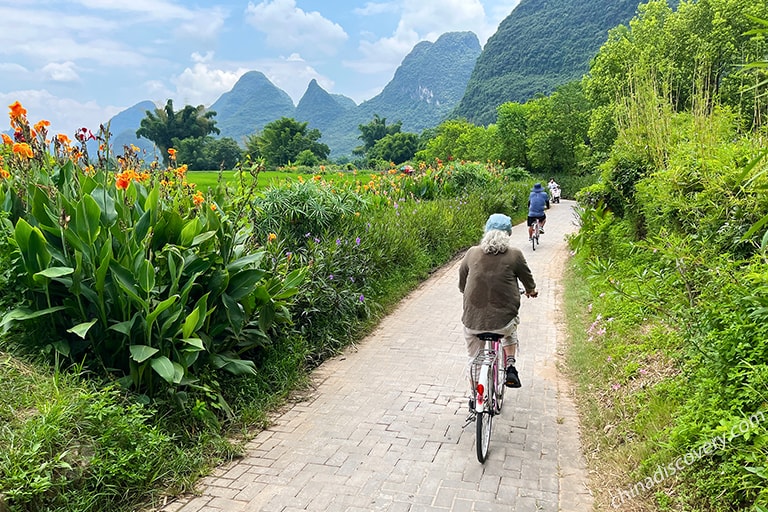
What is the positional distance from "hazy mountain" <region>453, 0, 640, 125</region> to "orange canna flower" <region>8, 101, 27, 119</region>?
8858 centimetres

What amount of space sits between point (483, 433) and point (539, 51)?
106742 millimetres

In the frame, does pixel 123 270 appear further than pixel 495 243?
No

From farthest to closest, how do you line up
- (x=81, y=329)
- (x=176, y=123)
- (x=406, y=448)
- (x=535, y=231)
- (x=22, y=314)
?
(x=176, y=123)
(x=535, y=231)
(x=406, y=448)
(x=22, y=314)
(x=81, y=329)

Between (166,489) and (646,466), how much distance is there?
303 centimetres

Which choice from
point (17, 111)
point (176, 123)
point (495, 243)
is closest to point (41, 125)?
point (17, 111)

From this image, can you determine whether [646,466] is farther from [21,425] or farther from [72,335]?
[72,335]

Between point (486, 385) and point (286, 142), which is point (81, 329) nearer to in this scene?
point (486, 385)

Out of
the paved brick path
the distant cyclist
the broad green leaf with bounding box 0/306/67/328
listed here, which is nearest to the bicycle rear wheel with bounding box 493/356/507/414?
the paved brick path

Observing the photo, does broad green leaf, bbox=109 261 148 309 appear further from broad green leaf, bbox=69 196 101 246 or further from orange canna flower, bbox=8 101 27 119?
orange canna flower, bbox=8 101 27 119

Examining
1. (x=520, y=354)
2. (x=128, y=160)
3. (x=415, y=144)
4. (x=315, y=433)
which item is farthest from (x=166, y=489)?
(x=415, y=144)

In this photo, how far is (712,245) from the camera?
4.47 metres

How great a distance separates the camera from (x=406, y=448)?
4.04 metres

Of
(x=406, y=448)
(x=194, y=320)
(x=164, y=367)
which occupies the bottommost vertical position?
(x=406, y=448)

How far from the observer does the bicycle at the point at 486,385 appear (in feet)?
12.1
